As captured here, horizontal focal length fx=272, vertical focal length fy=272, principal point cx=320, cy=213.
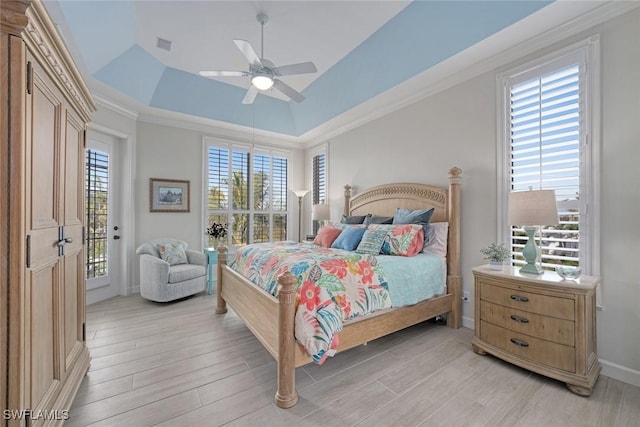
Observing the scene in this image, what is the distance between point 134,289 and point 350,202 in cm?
381

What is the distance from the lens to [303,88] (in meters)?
4.60

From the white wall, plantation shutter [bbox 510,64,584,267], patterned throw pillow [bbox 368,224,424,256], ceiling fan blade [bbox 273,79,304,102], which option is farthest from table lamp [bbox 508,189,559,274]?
ceiling fan blade [bbox 273,79,304,102]

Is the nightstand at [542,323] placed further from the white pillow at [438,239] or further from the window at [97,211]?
the window at [97,211]

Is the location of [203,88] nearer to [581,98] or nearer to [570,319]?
[581,98]

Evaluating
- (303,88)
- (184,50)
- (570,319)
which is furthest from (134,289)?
(570,319)

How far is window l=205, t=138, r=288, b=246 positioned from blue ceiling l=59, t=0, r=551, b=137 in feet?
2.32

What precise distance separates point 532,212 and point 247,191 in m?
4.72

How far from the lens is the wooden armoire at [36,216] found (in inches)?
41.6

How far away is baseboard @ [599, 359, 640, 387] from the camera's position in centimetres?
200

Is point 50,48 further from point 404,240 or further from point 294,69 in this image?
point 404,240

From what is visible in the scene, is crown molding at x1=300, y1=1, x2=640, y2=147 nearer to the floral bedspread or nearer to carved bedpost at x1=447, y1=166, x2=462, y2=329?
carved bedpost at x1=447, y1=166, x2=462, y2=329

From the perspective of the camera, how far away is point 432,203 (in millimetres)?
3404

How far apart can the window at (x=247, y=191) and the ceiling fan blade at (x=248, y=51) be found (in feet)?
9.40

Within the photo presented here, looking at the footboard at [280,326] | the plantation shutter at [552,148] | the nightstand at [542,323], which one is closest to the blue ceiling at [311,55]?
the plantation shutter at [552,148]
